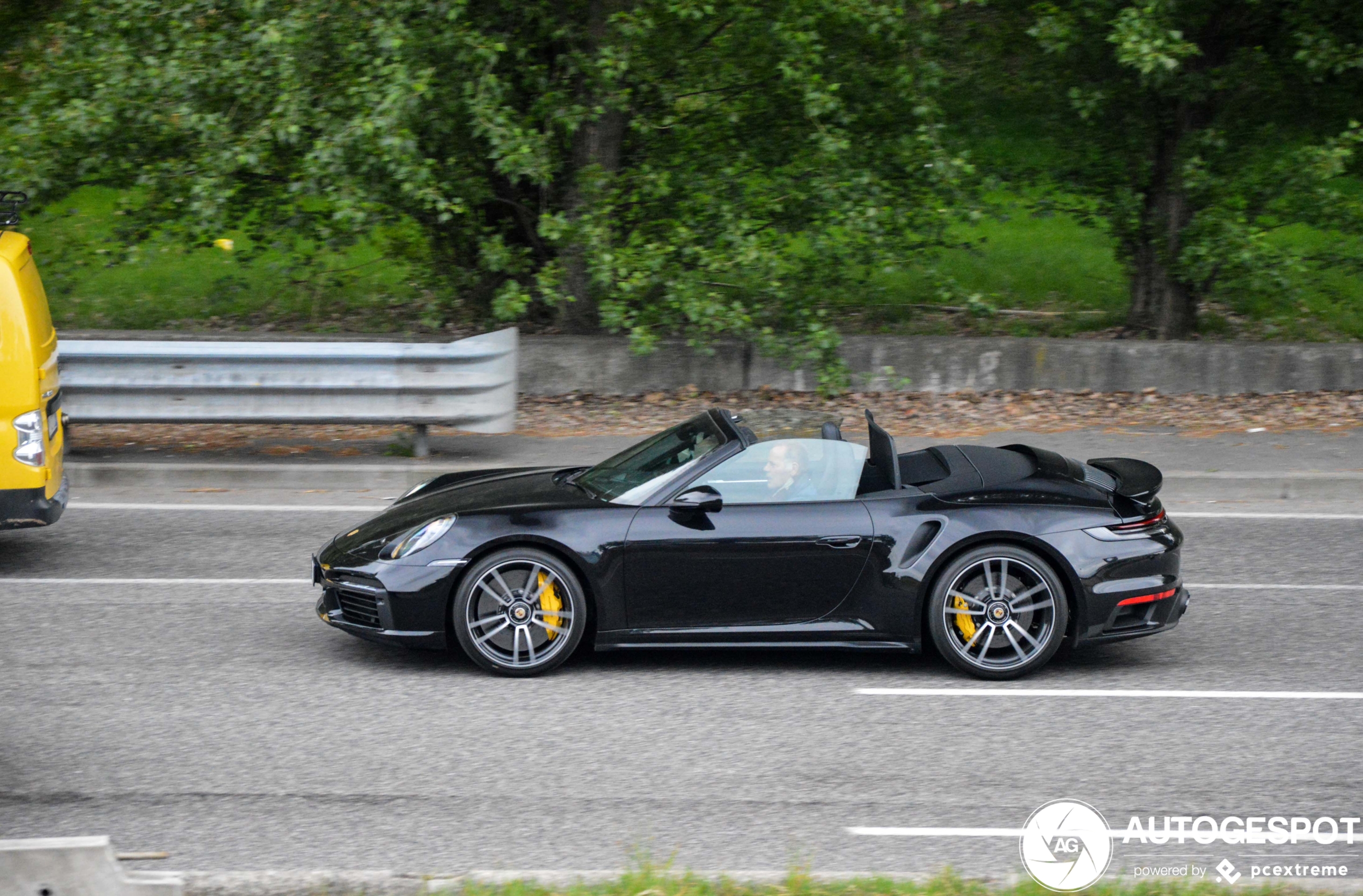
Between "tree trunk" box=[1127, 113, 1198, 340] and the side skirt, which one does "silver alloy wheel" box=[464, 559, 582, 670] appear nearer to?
the side skirt

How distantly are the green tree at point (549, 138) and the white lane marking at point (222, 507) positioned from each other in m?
2.99

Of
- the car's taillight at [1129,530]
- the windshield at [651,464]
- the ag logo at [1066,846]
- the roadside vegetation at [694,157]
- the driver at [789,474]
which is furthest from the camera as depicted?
the roadside vegetation at [694,157]

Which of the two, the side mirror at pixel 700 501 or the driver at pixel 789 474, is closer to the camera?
the side mirror at pixel 700 501

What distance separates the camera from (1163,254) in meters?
14.1

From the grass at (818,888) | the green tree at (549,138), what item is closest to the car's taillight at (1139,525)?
the grass at (818,888)

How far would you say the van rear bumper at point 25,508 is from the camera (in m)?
7.40

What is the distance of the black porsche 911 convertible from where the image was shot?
6.20 meters

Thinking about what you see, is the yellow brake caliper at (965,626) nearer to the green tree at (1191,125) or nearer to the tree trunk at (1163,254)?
the green tree at (1191,125)

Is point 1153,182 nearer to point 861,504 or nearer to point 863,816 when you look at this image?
point 861,504

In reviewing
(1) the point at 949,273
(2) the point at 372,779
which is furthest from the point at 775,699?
(1) the point at 949,273

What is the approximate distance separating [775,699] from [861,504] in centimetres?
102

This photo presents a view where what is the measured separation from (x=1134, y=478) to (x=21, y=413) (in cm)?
601

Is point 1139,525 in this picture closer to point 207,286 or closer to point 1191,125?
point 1191,125

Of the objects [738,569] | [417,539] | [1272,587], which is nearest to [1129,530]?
[738,569]
